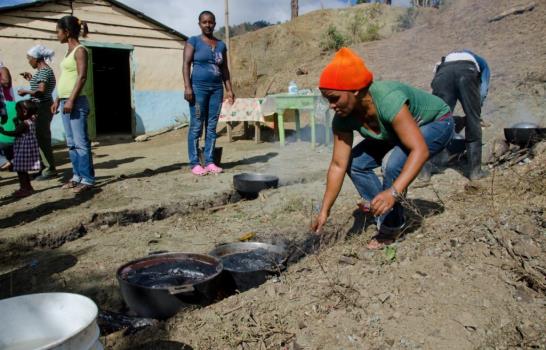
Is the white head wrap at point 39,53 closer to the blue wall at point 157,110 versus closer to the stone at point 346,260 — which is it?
the stone at point 346,260

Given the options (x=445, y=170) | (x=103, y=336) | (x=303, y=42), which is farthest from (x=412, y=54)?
(x=103, y=336)

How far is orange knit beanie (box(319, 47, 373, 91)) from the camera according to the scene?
8.40 ft

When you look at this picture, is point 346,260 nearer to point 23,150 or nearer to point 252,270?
point 252,270

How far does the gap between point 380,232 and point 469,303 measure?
1.04 metres

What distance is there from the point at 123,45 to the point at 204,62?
6.63 metres

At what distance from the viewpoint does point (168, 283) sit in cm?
285

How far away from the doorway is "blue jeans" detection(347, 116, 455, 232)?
13655mm

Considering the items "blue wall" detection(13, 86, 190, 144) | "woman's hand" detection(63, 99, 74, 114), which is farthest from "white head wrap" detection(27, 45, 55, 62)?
"blue wall" detection(13, 86, 190, 144)

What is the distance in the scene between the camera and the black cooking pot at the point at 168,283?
Result: 8.55 feet

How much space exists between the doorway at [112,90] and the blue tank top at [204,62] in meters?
10.4

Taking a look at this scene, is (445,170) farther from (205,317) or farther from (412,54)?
(412,54)

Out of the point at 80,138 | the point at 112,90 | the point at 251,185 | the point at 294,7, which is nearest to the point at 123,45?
the point at 112,90

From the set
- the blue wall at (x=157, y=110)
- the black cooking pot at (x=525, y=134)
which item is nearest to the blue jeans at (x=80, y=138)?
the black cooking pot at (x=525, y=134)

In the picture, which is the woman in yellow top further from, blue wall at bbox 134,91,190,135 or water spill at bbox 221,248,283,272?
blue wall at bbox 134,91,190,135
